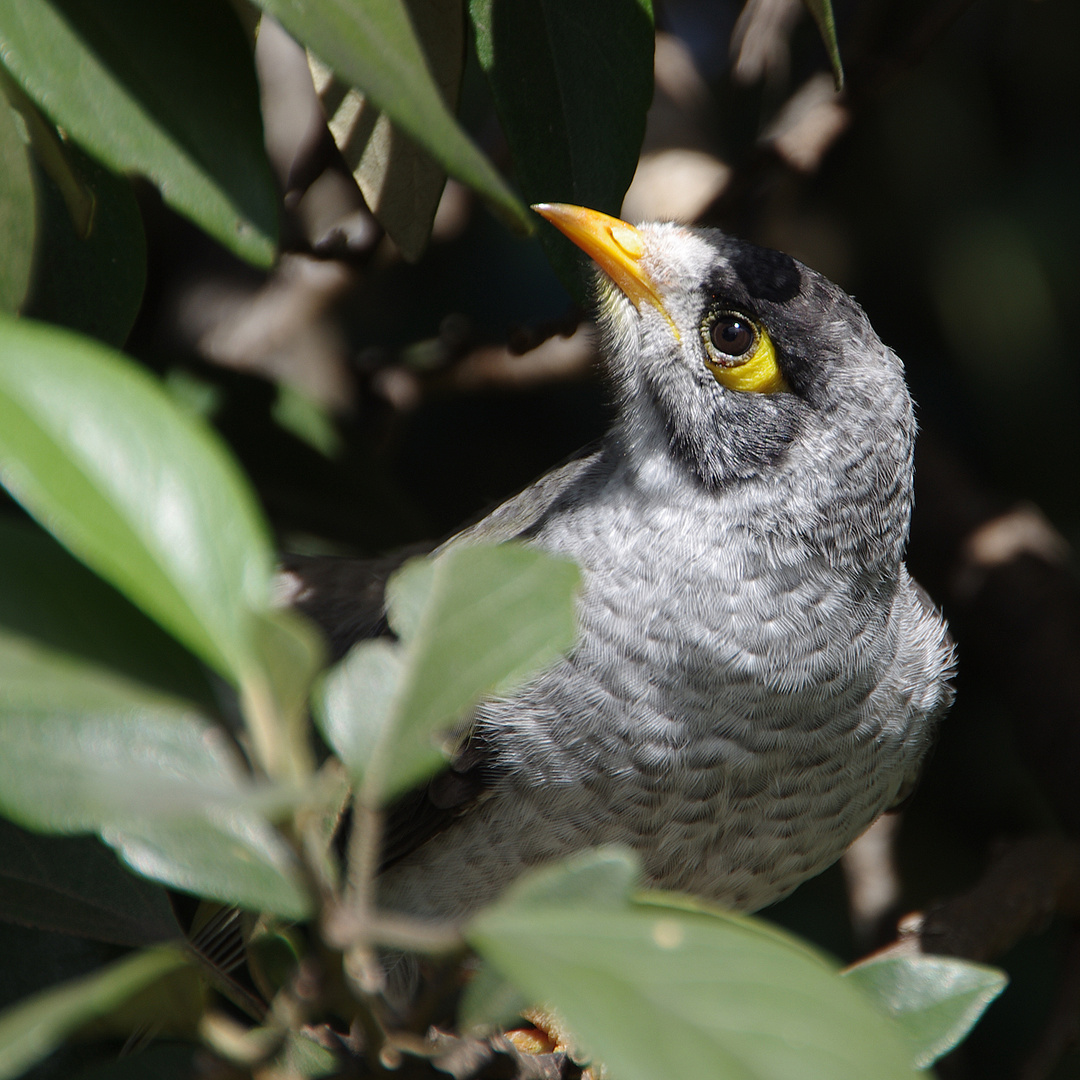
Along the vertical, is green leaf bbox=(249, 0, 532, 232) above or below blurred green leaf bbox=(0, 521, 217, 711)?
above

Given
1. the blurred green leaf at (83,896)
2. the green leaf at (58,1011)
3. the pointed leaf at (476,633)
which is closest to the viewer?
the green leaf at (58,1011)

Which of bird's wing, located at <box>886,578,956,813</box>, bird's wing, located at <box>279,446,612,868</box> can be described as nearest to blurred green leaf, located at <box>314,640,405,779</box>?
bird's wing, located at <box>279,446,612,868</box>

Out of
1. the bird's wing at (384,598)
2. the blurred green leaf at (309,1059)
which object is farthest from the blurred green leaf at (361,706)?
the bird's wing at (384,598)

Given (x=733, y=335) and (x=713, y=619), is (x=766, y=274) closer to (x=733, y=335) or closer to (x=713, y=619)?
(x=733, y=335)

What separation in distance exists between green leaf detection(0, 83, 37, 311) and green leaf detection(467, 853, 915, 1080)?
0.78 metres

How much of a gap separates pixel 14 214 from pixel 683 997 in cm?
96

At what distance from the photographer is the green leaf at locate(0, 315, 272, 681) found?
74 centimetres

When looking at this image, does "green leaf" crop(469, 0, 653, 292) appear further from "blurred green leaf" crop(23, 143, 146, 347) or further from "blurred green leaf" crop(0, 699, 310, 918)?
"blurred green leaf" crop(0, 699, 310, 918)

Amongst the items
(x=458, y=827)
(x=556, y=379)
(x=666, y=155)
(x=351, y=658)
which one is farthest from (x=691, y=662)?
(x=666, y=155)

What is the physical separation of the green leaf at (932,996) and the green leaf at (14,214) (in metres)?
1.10

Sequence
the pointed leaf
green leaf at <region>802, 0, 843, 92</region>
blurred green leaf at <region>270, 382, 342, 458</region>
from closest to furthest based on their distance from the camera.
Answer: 1. the pointed leaf
2. green leaf at <region>802, 0, 843, 92</region>
3. blurred green leaf at <region>270, 382, 342, 458</region>

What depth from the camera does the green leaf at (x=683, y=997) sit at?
719 mm

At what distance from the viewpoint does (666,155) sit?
11.5ft

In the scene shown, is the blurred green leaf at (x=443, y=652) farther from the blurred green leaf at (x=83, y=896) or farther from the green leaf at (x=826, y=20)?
the green leaf at (x=826, y=20)
